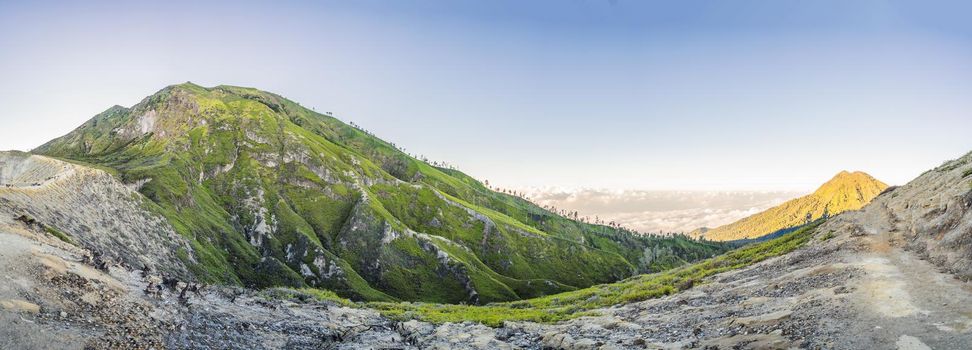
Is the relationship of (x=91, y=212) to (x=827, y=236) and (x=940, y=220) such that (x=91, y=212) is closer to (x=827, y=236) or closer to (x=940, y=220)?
(x=827, y=236)

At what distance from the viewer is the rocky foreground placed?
2452 centimetres

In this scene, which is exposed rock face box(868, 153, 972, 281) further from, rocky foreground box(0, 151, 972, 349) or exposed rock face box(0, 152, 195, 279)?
exposed rock face box(0, 152, 195, 279)

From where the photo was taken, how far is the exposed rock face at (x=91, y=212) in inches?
2491

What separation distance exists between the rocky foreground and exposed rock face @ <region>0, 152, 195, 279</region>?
14.3 meters

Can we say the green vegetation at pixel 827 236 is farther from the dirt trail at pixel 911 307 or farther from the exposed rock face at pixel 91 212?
the exposed rock face at pixel 91 212

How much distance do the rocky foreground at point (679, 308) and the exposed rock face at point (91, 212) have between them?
47.1 ft

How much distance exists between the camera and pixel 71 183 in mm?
94000

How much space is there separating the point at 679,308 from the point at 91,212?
111931mm

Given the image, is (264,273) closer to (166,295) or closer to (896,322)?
(166,295)

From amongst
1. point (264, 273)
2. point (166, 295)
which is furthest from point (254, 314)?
point (264, 273)

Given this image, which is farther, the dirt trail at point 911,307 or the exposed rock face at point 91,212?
the exposed rock face at point 91,212

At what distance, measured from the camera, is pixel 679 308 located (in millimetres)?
44531

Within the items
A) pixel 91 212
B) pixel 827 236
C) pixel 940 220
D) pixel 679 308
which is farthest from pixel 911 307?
pixel 91 212

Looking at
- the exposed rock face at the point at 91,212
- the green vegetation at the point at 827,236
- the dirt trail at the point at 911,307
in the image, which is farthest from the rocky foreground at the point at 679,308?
the exposed rock face at the point at 91,212
